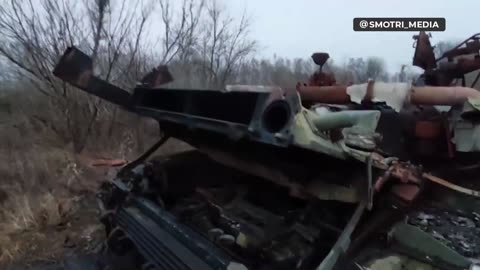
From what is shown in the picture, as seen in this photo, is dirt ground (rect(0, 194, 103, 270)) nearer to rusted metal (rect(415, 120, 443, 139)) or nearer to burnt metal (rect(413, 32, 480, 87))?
rusted metal (rect(415, 120, 443, 139))

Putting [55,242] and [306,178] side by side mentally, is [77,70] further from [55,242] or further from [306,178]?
[55,242]

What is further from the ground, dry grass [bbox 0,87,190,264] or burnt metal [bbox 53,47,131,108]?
burnt metal [bbox 53,47,131,108]

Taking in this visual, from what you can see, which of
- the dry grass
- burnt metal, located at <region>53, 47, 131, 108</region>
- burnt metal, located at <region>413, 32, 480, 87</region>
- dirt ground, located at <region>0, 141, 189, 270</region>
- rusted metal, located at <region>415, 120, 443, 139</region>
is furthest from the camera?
the dry grass

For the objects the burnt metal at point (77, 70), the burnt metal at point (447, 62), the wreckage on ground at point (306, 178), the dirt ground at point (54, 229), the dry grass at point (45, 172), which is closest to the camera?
the wreckage on ground at point (306, 178)

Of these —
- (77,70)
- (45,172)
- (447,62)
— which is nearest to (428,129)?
(447,62)

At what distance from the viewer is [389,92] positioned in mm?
2848

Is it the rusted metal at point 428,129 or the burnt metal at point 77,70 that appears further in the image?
the burnt metal at point 77,70

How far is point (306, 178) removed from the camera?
2.50m

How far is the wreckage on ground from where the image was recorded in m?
2.15

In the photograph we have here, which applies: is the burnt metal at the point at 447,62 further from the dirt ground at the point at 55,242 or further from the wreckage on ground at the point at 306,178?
the dirt ground at the point at 55,242

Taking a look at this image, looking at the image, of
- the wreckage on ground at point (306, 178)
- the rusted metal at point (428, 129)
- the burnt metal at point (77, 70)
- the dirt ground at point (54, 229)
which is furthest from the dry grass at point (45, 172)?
the rusted metal at point (428, 129)

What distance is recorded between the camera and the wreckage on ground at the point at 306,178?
2148 mm

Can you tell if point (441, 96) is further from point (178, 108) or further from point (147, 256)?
point (147, 256)

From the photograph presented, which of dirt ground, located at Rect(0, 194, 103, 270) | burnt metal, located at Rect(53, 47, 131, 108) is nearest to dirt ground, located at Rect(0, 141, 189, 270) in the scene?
dirt ground, located at Rect(0, 194, 103, 270)
